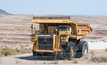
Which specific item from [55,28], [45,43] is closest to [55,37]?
[45,43]

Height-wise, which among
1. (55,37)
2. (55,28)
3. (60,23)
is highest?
(60,23)

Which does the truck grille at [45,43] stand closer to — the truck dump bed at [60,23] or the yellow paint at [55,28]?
the yellow paint at [55,28]

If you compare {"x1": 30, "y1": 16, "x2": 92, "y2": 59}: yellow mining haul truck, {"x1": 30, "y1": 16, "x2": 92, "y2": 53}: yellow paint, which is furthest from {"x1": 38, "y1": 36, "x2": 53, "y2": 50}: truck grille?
{"x1": 30, "y1": 16, "x2": 92, "y2": 53}: yellow paint

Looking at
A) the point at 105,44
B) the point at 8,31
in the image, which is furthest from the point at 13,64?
the point at 8,31

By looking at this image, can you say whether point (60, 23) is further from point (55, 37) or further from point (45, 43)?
point (45, 43)

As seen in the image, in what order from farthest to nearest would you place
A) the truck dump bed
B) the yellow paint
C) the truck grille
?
the truck grille → the truck dump bed → the yellow paint

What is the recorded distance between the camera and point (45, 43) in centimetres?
2498

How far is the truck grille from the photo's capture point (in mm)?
24734

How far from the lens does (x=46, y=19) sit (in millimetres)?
24969

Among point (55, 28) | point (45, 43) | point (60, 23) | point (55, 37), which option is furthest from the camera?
point (55, 28)

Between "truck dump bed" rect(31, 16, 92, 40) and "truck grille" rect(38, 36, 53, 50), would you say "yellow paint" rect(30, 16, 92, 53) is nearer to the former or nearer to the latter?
"truck dump bed" rect(31, 16, 92, 40)

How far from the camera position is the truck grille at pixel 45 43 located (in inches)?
974

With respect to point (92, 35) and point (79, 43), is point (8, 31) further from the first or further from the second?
point (79, 43)

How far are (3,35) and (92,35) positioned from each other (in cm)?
2802
